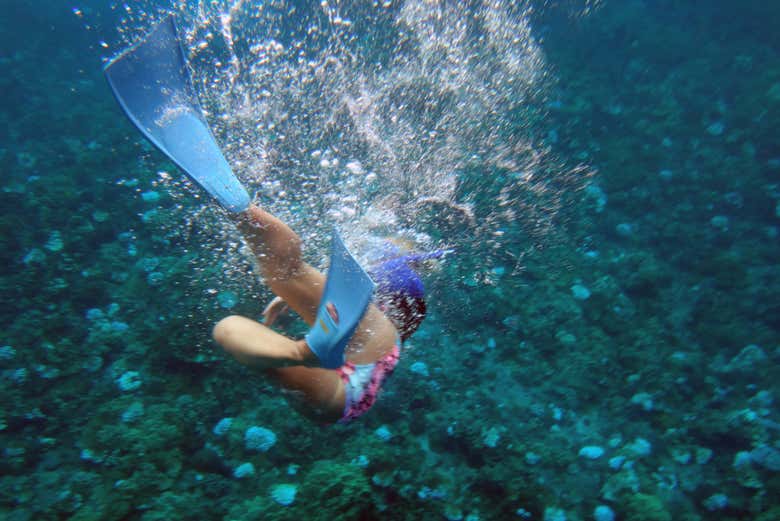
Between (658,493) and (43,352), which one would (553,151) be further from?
(43,352)

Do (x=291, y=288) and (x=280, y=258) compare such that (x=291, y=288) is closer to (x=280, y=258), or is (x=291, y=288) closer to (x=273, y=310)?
(x=280, y=258)

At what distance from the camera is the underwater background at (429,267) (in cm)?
277

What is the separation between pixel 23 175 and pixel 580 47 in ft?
29.5

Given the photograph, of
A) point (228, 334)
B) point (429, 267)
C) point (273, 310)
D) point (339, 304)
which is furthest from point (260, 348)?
point (429, 267)

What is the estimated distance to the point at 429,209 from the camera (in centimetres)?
462

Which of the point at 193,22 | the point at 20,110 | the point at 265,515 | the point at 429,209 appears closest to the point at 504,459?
the point at 265,515

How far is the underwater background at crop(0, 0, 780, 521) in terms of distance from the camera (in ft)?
9.09

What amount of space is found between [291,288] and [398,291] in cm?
72

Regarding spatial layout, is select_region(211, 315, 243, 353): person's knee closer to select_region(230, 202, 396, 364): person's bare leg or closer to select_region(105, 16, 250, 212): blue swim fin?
select_region(230, 202, 396, 364): person's bare leg

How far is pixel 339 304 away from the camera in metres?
1.80

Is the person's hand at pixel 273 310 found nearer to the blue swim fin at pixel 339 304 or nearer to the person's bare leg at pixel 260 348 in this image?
the person's bare leg at pixel 260 348

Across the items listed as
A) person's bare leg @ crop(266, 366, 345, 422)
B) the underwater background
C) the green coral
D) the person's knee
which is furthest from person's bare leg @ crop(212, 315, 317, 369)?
the green coral

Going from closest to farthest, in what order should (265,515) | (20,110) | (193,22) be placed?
(265,515) < (20,110) < (193,22)

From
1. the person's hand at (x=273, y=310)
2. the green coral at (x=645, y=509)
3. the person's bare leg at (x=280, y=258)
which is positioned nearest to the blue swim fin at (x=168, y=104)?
the person's bare leg at (x=280, y=258)
